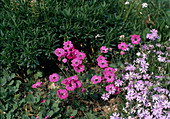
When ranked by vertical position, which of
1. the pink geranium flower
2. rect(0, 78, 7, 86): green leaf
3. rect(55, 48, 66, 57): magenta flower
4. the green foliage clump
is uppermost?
the green foliage clump

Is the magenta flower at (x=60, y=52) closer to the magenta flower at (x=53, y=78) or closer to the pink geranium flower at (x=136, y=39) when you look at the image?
the magenta flower at (x=53, y=78)

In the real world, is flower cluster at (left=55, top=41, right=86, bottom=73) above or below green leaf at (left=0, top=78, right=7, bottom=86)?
above

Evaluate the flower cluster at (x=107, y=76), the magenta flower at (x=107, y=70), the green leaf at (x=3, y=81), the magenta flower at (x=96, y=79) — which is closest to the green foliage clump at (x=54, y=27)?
the green leaf at (x=3, y=81)

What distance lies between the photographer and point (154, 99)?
7.70 ft

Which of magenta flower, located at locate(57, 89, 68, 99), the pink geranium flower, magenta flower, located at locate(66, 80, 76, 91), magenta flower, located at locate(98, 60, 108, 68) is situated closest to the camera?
magenta flower, located at locate(66, 80, 76, 91)

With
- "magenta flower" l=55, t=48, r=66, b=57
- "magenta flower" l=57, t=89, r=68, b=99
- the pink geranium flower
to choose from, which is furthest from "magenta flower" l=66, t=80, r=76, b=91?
the pink geranium flower

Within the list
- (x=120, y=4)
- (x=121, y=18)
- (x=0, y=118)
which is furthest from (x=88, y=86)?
(x=120, y=4)

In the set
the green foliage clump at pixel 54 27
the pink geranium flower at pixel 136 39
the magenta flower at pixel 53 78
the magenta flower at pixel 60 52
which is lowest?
the magenta flower at pixel 53 78

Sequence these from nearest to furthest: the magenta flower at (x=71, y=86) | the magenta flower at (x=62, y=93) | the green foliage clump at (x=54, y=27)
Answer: the magenta flower at (x=71, y=86), the magenta flower at (x=62, y=93), the green foliage clump at (x=54, y=27)

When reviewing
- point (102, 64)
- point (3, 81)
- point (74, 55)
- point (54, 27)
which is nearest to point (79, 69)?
point (74, 55)

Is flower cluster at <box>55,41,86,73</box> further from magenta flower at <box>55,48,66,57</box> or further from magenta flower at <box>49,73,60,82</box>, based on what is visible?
magenta flower at <box>49,73,60,82</box>

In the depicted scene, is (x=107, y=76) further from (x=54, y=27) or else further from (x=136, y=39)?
(x=54, y=27)

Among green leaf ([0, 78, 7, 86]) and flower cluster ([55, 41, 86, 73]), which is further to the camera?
green leaf ([0, 78, 7, 86])

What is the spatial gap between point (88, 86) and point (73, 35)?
94 cm
